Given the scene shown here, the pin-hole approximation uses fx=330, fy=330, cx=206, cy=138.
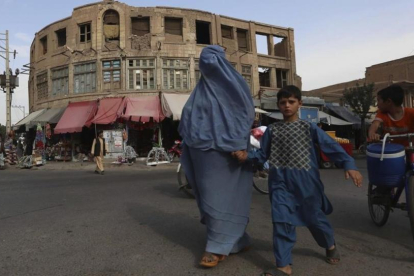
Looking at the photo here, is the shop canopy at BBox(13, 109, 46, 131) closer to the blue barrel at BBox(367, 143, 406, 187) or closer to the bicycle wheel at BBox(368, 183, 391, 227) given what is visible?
the bicycle wheel at BBox(368, 183, 391, 227)

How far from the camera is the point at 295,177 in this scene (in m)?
2.54

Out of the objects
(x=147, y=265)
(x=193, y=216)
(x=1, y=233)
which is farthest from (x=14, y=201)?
(x=147, y=265)

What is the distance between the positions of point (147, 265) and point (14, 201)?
4.46 meters

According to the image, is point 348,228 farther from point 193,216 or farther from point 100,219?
point 100,219

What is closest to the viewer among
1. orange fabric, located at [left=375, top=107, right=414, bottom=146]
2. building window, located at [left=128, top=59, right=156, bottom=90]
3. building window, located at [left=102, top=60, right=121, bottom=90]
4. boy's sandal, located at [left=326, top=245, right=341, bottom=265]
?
boy's sandal, located at [left=326, top=245, right=341, bottom=265]

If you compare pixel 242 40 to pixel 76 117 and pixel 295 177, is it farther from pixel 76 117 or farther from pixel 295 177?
pixel 295 177

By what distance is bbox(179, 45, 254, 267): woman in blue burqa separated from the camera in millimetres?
2660

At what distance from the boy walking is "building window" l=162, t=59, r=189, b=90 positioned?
16.8 m

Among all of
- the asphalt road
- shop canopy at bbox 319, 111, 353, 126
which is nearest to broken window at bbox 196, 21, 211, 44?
shop canopy at bbox 319, 111, 353, 126

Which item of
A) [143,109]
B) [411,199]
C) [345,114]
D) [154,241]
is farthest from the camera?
[345,114]

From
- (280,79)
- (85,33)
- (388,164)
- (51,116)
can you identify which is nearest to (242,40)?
(280,79)

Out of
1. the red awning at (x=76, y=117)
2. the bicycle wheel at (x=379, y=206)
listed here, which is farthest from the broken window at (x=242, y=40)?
the bicycle wheel at (x=379, y=206)

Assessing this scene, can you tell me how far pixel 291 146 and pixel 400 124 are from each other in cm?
161

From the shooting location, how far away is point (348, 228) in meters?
3.82
